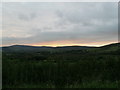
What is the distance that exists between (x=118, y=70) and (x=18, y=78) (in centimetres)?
522

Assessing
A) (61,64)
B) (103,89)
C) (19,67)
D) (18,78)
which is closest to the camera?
(103,89)

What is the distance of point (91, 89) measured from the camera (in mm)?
5039

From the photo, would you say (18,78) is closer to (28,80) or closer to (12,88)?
(28,80)

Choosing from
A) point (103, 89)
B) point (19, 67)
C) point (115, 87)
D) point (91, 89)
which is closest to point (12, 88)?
point (19, 67)

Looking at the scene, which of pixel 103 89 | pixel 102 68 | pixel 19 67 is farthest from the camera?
pixel 102 68

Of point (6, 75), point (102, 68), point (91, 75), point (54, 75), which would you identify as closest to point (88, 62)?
point (102, 68)

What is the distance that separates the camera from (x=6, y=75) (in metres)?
6.71

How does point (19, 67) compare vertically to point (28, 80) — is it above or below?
above

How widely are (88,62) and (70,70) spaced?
1.87 meters

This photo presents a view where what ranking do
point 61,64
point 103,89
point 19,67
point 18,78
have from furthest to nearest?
point 61,64 < point 19,67 < point 18,78 < point 103,89

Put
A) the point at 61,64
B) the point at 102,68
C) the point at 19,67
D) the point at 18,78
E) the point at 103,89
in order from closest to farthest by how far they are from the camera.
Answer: the point at 103,89 → the point at 18,78 → the point at 19,67 → the point at 61,64 → the point at 102,68

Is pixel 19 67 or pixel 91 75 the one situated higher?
pixel 19 67

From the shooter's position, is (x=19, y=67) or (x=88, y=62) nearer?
(x=19, y=67)

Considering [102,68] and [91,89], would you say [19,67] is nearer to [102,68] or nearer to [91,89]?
Result: [91,89]
